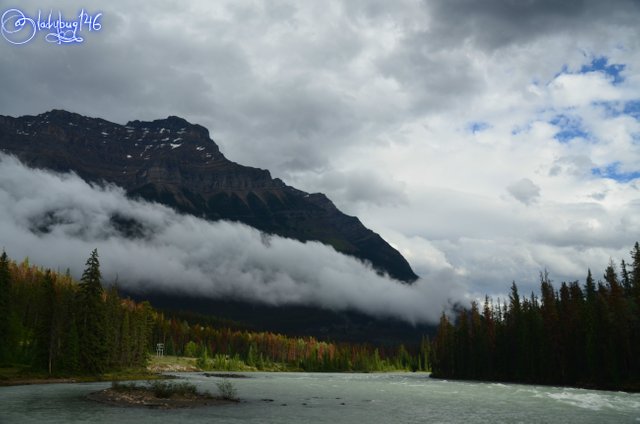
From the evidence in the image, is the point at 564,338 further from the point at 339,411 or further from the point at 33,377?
the point at 33,377

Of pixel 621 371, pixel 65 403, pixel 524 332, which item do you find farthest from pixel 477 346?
pixel 65 403

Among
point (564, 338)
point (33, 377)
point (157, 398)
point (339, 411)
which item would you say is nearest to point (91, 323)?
point (33, 377)

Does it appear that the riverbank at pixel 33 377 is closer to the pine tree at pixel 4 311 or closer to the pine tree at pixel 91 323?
the pine tree at pixel 91 323

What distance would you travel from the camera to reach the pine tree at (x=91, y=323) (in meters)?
110

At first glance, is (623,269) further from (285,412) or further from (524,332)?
(285,412)

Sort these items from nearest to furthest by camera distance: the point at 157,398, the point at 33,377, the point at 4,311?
the point at 157,398
the point at 33,377
the point at 4,311

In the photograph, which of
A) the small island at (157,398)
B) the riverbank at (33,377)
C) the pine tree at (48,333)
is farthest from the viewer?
the pine tree at (48,333)

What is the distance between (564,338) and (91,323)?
359ft

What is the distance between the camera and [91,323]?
359 ft

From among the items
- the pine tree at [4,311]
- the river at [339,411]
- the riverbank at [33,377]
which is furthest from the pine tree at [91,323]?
the river at [339,411]

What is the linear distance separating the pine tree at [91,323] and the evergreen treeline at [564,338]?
10519cm

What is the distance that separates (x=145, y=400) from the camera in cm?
7006

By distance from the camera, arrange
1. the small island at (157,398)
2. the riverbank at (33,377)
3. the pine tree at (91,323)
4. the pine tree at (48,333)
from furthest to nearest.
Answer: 1. the pine tree at (91,323)
2. the pine tree at (48,333)
3. the riverbank at (33,377)
4. the small island at (157,398)

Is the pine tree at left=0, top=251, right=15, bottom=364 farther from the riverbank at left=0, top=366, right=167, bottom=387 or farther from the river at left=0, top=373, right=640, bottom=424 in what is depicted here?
the river at left=0, top=373, right=640, bottom=424
